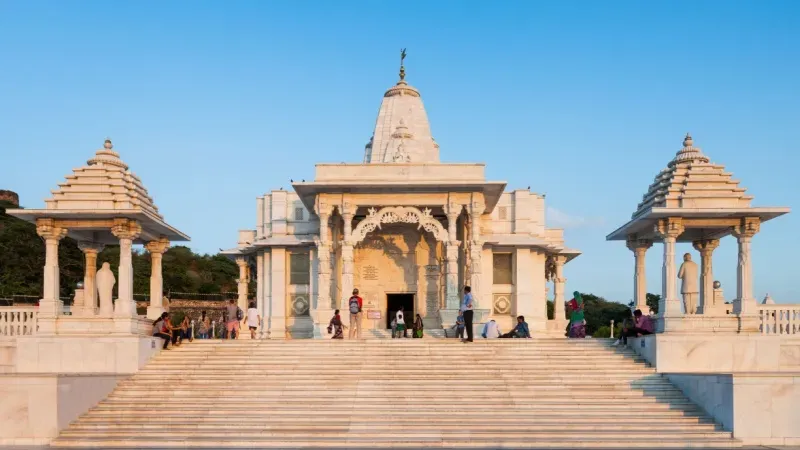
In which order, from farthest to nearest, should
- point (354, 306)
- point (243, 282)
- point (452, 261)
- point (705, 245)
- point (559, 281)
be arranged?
point (559, 281) → point (243, 282) → point (452, 261) → point (705, 245) → point (354, 306)

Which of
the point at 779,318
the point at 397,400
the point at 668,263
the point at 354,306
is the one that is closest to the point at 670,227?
the point at 668,263

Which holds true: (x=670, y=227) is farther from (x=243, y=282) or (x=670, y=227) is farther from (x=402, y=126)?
(x=243, y=282)

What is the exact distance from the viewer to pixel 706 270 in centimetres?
2400

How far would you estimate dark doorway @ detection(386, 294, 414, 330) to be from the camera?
31.5 meters

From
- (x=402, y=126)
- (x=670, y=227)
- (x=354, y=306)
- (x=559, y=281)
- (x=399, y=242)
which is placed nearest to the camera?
(x=670, y=227)

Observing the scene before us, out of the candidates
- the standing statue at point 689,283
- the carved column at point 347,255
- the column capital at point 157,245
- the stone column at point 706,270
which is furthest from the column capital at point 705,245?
the column capital at point 157,245

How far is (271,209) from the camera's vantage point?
109 ft

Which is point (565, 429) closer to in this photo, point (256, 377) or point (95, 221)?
point (256, 377)

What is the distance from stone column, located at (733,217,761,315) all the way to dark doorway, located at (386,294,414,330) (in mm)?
12749

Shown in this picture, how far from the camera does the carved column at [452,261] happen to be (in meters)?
27.3

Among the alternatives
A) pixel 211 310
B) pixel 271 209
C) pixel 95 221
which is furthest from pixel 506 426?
pixel 211 310

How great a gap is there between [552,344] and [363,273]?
37.8 ft

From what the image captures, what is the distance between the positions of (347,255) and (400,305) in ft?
15.8

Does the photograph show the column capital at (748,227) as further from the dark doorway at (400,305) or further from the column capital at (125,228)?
the column capital at (125,228)
